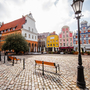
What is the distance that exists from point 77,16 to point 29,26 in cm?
3005

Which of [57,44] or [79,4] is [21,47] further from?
[57,44]

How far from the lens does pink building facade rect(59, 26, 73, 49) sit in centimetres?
3518

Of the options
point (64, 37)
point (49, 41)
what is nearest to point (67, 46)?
point (64, 37)

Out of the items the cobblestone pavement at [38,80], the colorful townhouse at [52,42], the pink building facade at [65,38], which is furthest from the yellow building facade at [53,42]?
the cobblestone pavement at [38,80]

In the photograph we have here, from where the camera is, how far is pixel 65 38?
3622cm

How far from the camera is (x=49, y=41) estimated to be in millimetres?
41594

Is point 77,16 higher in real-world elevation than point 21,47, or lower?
higher

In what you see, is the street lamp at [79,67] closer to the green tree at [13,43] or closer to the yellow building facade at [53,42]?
the green tree at [13,43]

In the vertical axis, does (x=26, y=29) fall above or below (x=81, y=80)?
above

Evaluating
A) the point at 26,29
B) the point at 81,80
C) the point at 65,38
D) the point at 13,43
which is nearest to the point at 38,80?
the point at 81,80

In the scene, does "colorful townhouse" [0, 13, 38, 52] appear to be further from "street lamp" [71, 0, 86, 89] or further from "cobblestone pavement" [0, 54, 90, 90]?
"street lamp" [71, 0, 86, 89]

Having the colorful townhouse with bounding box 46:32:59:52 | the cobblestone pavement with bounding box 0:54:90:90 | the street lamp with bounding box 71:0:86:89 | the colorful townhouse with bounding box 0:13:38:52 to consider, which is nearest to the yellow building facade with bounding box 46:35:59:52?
the colorful townhouse with bounding box 46:32:59:52

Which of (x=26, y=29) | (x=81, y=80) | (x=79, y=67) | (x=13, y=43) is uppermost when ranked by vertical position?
(x=26, y=29)

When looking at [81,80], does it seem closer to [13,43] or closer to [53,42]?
[13,43]
